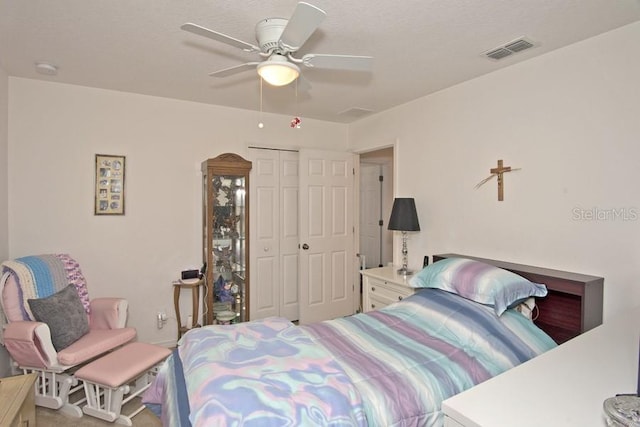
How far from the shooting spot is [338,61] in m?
1.94

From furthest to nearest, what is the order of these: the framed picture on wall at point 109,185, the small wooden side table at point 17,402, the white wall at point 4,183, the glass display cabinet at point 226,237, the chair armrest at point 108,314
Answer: the glass display cabinet at point 226,237 < the framed picture on wall at point 109,185 < the chair armrest at point 108,314 < the white wall at point 4,183 < the small wooden side table at point 17,402

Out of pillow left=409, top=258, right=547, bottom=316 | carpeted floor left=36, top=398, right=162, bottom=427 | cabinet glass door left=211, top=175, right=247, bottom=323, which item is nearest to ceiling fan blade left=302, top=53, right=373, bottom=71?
pillow left=409, top=258, right=547, bottom=316

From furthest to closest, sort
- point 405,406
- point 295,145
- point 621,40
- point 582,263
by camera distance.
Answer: point 295,145
point 582,263
point 621,40
point 405,406

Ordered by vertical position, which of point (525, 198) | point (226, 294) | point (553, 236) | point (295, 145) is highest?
point (295, 145)

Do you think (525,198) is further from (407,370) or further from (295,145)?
(295,145)

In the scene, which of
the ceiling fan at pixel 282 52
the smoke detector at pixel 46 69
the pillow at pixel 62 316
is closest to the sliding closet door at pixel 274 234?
the pillow at pixel 62 316

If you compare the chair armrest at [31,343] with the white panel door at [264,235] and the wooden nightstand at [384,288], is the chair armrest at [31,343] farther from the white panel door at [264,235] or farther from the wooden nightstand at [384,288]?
the wooden nightstand at [384,288]

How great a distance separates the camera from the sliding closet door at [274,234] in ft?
13.0

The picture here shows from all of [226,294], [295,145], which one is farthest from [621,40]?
[226,294]

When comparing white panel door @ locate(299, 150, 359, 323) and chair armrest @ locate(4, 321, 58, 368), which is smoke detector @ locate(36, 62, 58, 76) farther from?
white panel door @ locate(299, 150, 359, 323)

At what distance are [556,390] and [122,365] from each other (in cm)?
252

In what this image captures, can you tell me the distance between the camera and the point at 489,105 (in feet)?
9.14

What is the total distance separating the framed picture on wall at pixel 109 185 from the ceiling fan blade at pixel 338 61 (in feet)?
7.71

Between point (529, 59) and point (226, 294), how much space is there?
352 cm
